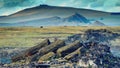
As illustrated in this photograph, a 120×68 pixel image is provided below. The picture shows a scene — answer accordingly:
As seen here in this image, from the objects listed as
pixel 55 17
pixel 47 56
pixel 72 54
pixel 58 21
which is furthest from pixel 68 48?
pixel 55 17

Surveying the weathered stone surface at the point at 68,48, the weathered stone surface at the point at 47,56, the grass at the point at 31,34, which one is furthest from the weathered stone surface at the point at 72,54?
the grass at the point at 31,34

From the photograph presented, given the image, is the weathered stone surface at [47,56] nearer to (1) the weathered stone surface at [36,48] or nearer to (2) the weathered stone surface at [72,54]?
(1) the weathered stone surface at [36,48]

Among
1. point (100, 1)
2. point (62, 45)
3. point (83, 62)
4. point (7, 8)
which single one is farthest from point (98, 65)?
point (7, 8)

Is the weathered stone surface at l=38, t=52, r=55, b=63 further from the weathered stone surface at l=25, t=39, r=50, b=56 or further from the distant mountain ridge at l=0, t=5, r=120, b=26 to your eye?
the distant mountain ridge at l=0, t=5, r=120, b=26

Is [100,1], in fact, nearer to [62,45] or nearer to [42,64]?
[62,45]

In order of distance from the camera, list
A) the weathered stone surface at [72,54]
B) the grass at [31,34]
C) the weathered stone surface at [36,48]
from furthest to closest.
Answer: the grass at [31,34], the weathered stone surface at [36,48], the weathered stone surface at [72,54]

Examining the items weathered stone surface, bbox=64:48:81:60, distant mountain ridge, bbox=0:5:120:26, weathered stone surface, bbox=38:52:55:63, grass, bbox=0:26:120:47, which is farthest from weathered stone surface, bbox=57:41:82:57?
distant mountain ridge, bbox=0:5:120:26

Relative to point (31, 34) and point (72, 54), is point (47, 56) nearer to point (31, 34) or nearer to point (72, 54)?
point (72, 54)
